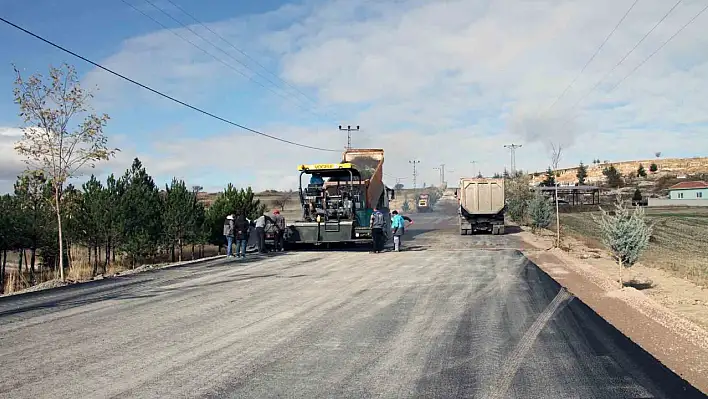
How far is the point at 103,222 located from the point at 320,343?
15135 mm

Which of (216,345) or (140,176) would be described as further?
(140,176)

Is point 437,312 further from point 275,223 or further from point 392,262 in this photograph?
point 275,223

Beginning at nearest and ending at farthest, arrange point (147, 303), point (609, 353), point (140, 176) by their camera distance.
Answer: point (609, 353) < point (147, 303) < point (140, 176)

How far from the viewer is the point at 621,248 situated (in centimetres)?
1473

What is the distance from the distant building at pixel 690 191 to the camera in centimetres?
7781

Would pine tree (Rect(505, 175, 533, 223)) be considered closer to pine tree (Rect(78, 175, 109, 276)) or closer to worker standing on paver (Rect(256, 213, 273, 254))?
worker standing on paver (Rect(256, 213, 273, 254))

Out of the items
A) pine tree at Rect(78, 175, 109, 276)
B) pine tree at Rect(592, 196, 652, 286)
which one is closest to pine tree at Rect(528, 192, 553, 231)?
pine tree at Rect(592, 196, 652, 286)

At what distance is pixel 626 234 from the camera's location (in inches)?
580

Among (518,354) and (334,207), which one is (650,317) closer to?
(518,354)

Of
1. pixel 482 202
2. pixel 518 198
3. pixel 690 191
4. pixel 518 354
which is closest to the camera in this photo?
pixel 518 354

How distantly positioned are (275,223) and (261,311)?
12.8 m

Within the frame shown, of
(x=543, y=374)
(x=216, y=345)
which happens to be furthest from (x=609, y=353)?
(x=216, y=345)

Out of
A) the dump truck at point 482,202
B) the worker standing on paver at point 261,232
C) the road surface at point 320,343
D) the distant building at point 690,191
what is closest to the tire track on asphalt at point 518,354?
the road surface at point 320,343

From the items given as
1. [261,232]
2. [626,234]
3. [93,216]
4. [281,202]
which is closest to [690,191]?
[281,202]
